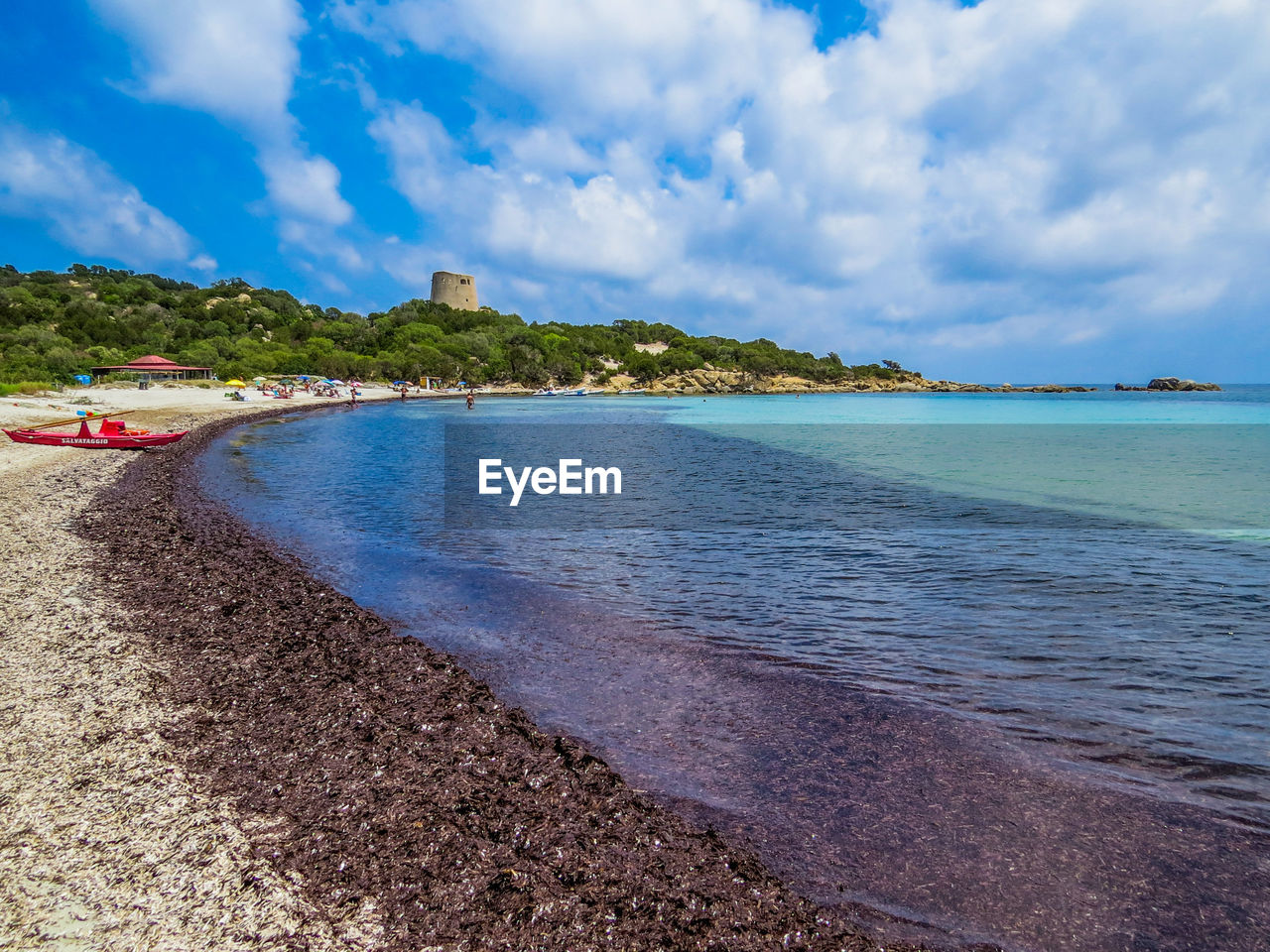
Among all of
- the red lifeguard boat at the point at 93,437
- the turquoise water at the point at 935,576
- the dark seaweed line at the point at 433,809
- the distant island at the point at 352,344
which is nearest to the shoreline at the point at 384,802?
the dark seaweed line at the point at 433,809

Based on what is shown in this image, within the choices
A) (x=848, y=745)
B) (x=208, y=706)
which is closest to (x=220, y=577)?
(x=208, y=706)

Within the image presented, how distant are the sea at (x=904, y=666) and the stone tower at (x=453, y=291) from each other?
6174 inches

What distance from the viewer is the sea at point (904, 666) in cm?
432

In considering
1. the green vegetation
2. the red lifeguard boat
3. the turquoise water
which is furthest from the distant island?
the turquoise water

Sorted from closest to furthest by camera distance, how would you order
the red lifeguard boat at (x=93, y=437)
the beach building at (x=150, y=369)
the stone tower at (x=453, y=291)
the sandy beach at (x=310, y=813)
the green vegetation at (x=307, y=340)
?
the sandy beach at (x=310, y=813), the red lifeguard boat at (x=93, y=437), the beach building at (x=150, y=369), the green vegetation at (x=307, y=340), the stone tower at (x=453, y=291)

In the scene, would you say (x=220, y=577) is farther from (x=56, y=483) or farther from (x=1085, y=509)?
(x=1085, y=509)

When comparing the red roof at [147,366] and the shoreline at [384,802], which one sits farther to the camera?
the red roof at [147,366]

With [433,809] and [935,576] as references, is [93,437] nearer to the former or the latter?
[433,809]

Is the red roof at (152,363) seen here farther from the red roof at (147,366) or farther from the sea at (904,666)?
the sea at (904,666)

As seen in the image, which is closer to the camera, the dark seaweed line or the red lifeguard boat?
the dark seaweed line

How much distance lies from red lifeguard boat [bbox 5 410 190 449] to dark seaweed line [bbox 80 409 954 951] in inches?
898

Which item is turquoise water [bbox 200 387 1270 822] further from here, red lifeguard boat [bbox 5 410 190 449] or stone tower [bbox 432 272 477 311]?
stone tower [bbox 432 272 477 311]

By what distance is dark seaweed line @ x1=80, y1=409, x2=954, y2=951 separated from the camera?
372 centimetres

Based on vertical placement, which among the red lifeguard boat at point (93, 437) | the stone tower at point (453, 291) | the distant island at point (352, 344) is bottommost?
the red lifeguard boat at point (93, 437)
